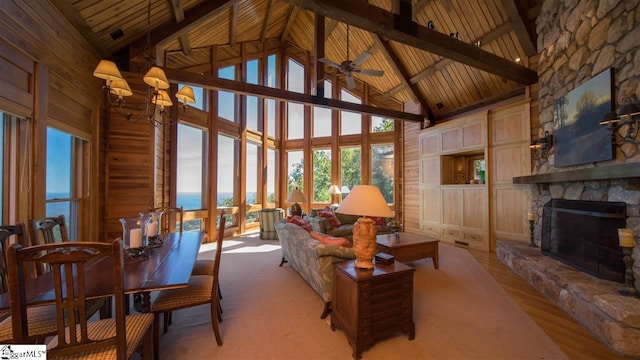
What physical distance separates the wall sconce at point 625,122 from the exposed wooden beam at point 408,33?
2.01 meters

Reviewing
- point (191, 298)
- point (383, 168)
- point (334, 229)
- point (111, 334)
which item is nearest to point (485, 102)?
point (383, 168)

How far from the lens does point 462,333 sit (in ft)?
7.89

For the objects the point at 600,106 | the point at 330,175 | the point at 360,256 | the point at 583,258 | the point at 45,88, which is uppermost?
the point at 45,88

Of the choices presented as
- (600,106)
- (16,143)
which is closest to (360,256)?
(600,106)

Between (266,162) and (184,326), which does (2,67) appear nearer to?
(184,326)

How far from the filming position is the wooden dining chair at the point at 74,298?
1186mm

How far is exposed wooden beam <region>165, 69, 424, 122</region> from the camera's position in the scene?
4.48m

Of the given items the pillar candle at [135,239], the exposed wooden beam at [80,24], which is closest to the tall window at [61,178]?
the exposed wooden beam at [80,24]

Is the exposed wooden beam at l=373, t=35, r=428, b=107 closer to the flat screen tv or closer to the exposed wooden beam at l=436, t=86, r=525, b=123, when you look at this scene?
the exposed wooden beam at l=436, t=86, r=525, b=123

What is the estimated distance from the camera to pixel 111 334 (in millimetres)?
1544

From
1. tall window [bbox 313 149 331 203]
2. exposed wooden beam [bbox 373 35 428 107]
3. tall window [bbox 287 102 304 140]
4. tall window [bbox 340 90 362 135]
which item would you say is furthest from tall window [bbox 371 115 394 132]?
tall window [bbox 287 102 304 140]

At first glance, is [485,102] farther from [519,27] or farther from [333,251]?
[333,251]

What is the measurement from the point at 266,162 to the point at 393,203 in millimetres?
4168

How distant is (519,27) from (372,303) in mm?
5272
